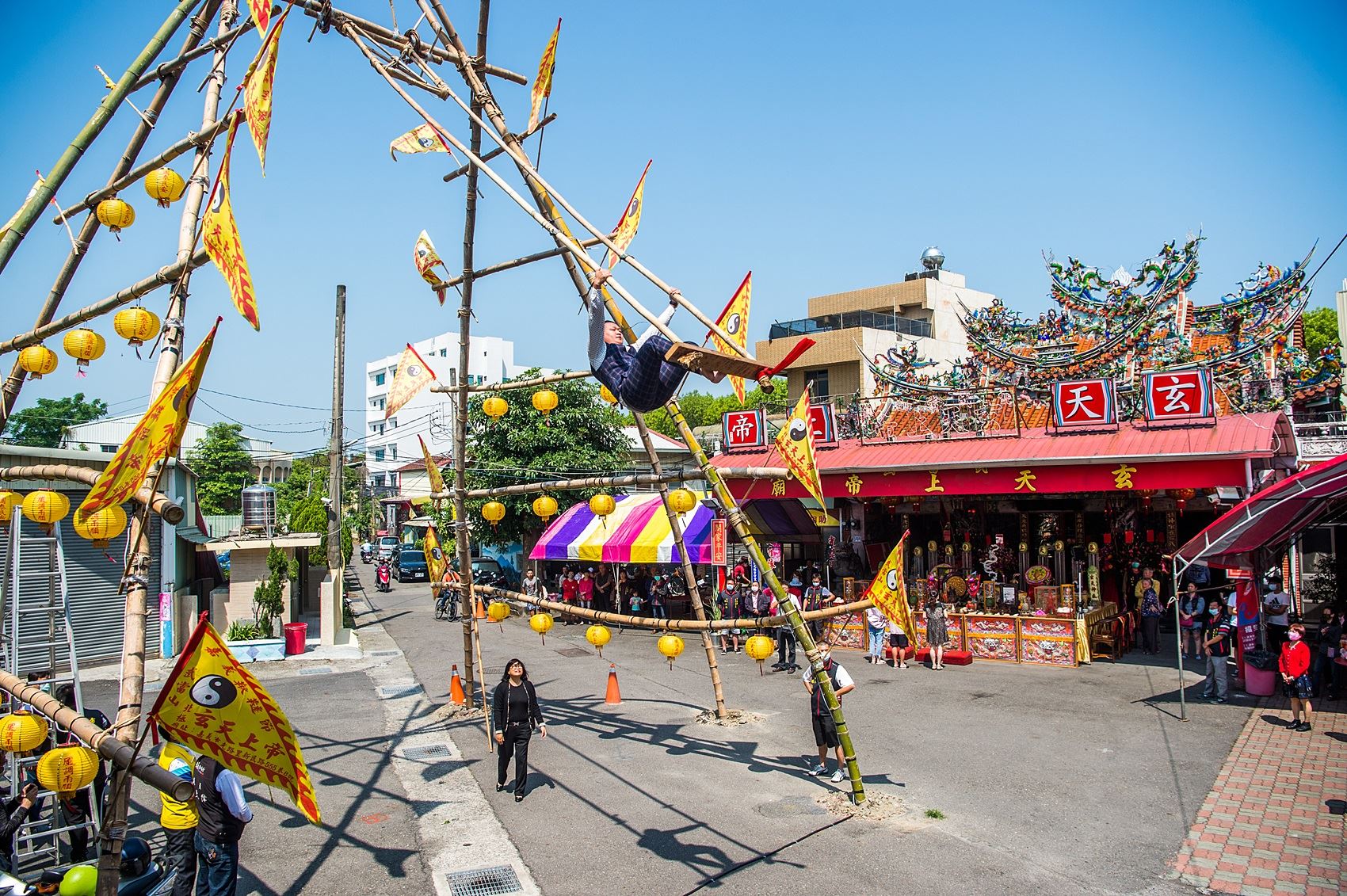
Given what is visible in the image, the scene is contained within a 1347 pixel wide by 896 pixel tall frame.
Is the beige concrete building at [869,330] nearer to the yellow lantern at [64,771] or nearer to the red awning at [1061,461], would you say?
the red awning at [1061,461]

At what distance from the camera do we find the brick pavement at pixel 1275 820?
7555 millimetres

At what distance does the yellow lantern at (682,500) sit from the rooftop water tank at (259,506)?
17617 millimetres

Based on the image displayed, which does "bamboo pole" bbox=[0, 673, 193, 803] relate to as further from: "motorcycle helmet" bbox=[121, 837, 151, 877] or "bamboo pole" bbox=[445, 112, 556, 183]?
"bamboo pole" bbox=[445, 112, 556, 183]

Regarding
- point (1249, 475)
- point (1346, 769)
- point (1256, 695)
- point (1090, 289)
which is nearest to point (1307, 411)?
point (1090, 289)

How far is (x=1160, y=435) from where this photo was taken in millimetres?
17109

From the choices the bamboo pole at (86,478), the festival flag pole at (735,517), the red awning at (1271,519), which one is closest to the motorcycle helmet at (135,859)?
the bamboo pole at (86,478)

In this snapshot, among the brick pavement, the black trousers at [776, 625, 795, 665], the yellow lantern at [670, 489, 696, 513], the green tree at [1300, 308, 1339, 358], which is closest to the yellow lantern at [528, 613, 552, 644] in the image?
the yellow lantern at [670, 489, 696, 513]

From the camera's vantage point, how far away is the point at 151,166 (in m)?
6.14

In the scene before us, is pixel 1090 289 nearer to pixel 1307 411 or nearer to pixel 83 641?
pixel 1307 411

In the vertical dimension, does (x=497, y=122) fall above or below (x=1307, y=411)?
above

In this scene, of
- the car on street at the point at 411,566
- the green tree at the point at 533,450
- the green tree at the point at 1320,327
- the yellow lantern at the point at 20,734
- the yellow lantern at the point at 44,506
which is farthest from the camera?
the car on street at the point at 411,566

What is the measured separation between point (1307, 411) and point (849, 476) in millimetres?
10854

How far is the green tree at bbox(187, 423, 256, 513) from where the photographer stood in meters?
50.8

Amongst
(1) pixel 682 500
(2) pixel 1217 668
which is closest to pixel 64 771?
(1) pixel 682 500
